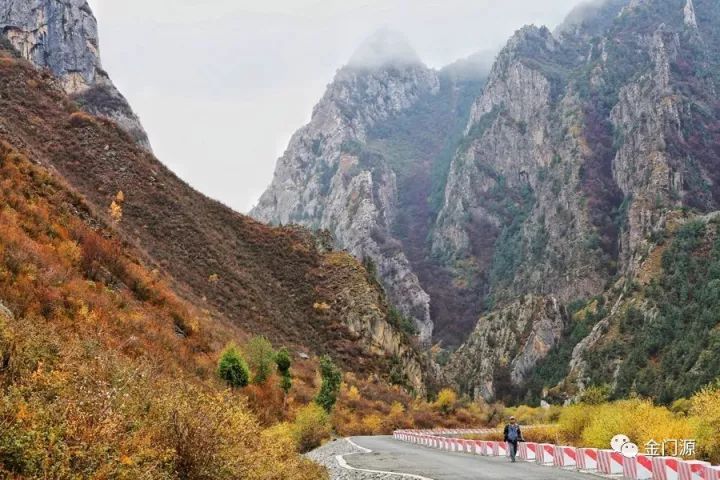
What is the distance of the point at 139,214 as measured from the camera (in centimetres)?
6412

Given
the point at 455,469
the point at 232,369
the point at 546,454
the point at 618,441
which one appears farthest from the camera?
the point at 232,369

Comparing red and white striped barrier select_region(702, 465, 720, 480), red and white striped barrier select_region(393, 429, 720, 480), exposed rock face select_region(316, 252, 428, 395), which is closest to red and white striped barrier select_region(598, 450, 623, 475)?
red and white striped barrier select_region(393, 429, 720, 480)

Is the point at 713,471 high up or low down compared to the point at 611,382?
up

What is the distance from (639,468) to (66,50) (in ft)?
397

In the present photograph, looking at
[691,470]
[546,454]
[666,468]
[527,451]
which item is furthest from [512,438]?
[691,470]

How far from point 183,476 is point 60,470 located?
10.4ft

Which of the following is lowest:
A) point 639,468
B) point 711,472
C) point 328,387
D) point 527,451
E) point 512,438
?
point 527,451

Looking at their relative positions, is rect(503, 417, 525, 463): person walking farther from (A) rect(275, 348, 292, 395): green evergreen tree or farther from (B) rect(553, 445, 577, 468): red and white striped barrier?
(A) rect(275, 348, 292, 395): green evergreen tree

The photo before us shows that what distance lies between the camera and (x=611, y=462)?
1691 cm

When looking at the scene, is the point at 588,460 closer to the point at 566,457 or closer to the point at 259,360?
the point at 566,457

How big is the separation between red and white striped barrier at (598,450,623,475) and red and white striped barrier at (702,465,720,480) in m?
4.28

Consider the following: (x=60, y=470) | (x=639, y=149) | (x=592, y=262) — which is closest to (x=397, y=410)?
(x=60, y=470)

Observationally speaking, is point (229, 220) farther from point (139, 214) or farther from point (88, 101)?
point (88, 101)

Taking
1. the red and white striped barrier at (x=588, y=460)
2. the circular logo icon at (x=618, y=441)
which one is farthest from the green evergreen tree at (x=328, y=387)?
the circular logo icon at (x=618, y=441)
